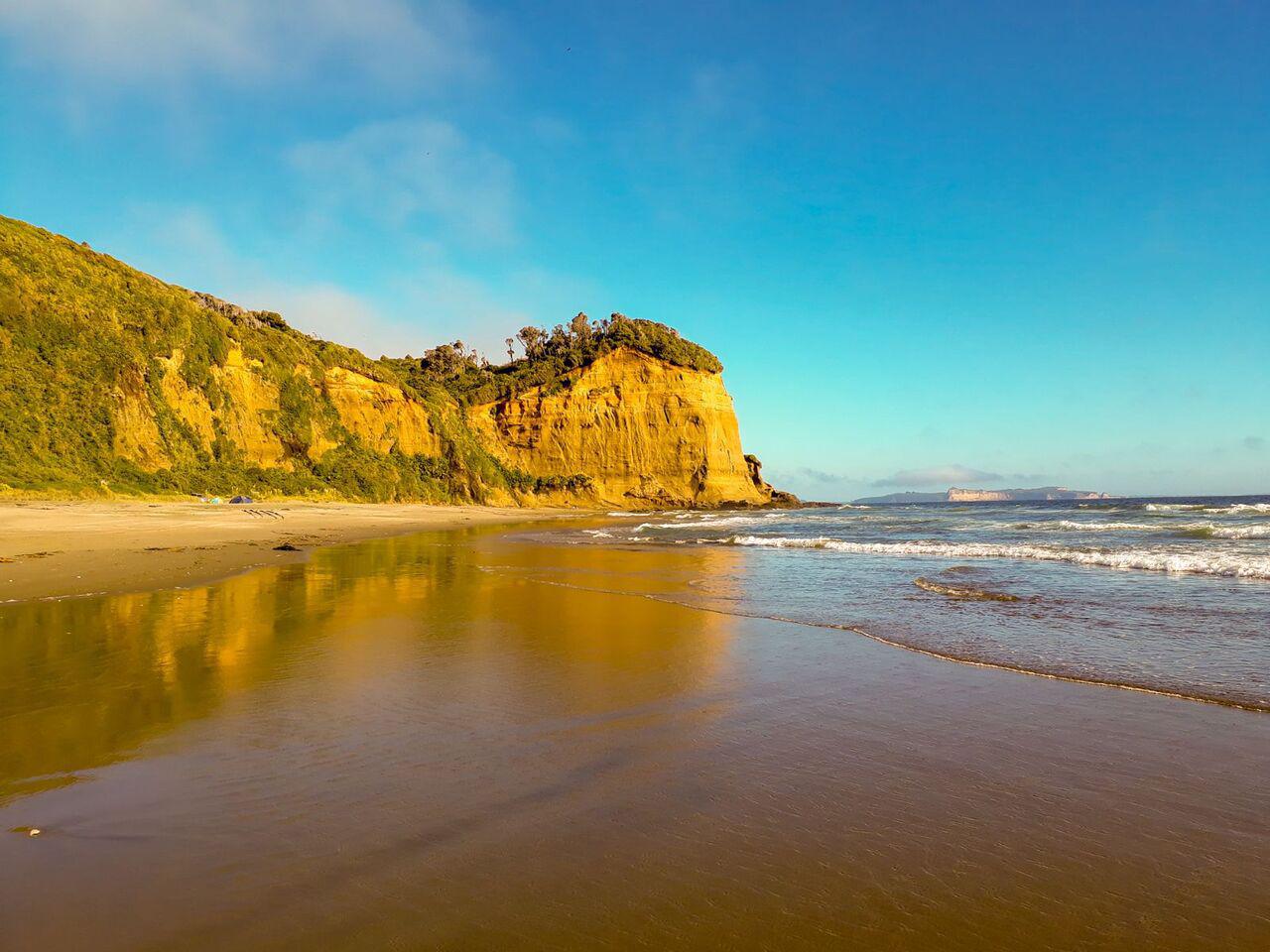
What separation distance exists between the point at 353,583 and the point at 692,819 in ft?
30.6

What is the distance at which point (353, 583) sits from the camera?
10992 millimetres

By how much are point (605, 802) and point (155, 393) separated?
118ft

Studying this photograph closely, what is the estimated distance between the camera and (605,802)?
324cm

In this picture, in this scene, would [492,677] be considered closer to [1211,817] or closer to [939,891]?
[939,891]

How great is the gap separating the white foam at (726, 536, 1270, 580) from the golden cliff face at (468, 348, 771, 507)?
42.4 meters

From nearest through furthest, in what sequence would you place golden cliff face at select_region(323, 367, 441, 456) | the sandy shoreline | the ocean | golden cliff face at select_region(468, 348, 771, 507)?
the ocean < the sandy shoreline < golden cliff face at select_region(323, 367, 441, 456) < golden cliff face at select_region(468, 348, 771, 507)

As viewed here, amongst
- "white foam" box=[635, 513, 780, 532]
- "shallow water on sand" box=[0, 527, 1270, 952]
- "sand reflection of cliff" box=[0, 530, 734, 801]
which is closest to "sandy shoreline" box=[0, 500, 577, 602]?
"sand reflection of cliff" box=[0, 530, 734, 801]

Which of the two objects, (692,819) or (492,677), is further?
(492,677)

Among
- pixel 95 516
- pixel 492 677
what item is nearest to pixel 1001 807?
pixel 492 677

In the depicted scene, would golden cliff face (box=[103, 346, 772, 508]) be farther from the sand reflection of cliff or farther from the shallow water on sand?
the shallow water on sand

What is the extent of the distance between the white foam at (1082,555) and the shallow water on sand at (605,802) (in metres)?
10.1

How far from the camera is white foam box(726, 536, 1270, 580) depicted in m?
12.3

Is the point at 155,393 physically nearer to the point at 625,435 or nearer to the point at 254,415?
the point at 254,415

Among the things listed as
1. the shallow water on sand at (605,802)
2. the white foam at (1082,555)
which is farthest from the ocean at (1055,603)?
the shallow water on sand at (605,802)
